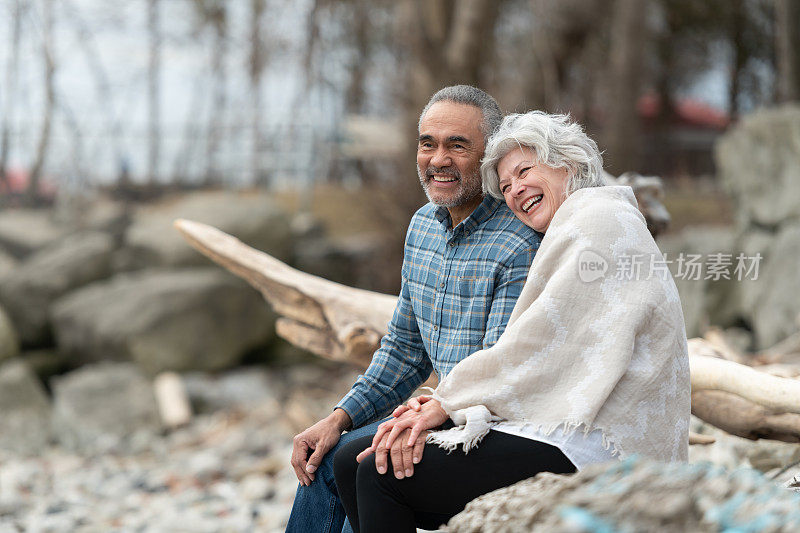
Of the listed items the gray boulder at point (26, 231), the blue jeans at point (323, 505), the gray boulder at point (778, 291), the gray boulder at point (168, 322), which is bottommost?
the gray boulder at point (168, 322)

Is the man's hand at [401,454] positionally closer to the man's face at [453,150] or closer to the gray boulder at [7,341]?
the man's face at [453,150]

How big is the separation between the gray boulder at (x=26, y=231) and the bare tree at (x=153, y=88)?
1.96 metres

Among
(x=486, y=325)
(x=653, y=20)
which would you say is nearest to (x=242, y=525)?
(x=486, y=325)

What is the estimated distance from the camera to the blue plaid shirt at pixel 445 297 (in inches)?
93.2

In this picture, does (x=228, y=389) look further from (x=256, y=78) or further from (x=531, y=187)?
(x=531, y=187)

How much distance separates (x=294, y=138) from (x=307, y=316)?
10.1 m

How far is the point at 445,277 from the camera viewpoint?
250 centimetres

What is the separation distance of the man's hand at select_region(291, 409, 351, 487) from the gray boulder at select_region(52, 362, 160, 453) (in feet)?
19.1

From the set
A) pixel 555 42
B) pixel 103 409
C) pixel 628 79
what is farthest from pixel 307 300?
pixel 628 79

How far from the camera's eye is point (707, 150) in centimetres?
1731

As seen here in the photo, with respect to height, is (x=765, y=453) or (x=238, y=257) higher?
(x=238, y=257)

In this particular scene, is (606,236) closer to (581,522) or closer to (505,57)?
(581,522)

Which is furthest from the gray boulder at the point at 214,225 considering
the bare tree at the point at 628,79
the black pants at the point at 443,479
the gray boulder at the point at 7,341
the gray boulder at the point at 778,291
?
the black pants at the point at 443,479

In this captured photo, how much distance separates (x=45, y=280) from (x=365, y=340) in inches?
298
